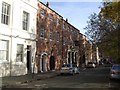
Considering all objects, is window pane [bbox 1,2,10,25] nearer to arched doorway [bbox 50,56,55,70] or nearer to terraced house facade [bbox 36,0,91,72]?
terraced house facade [bbox 36,0,91,72]

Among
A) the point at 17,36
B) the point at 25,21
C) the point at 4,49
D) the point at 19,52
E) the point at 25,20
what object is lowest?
the point at 19,52

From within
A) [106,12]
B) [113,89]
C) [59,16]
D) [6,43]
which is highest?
[59,16]

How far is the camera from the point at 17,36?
32625 mm

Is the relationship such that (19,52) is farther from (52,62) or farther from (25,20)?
(52,62)

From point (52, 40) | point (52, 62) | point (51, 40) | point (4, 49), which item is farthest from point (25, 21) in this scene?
point (52, 62)

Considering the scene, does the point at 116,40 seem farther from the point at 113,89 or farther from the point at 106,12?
the point at 113,89

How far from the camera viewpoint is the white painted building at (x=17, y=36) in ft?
99.6

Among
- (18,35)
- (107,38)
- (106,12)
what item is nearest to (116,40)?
(107,38)

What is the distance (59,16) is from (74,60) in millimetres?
17895

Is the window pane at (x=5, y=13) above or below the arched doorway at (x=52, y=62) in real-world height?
above

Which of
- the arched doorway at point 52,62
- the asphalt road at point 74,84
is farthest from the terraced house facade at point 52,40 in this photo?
the asphalt road at point 74,84

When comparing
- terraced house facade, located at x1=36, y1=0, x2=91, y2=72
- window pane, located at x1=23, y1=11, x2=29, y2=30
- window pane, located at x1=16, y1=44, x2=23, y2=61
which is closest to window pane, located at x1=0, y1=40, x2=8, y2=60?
window pane, located at x1=16, y1=44, x2=23, y2=61

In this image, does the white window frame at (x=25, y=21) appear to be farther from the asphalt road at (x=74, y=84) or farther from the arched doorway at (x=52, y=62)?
the arched doorway at (x=52, y=62)

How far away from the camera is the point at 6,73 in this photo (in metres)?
30.8
